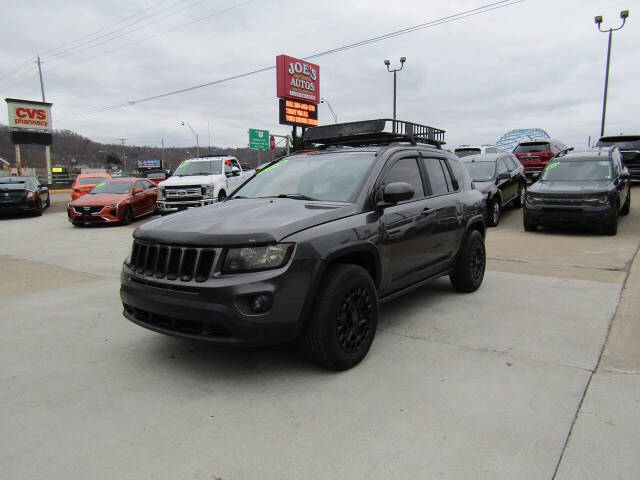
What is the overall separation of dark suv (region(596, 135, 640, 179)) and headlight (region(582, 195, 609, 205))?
803 centimetres

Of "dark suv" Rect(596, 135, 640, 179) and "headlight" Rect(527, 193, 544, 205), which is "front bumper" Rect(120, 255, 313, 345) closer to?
"headlight" Rect(527, 193, 544, 205)

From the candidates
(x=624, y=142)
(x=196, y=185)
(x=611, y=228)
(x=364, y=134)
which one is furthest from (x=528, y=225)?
(x=196, y=185)

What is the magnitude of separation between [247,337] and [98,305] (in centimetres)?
314

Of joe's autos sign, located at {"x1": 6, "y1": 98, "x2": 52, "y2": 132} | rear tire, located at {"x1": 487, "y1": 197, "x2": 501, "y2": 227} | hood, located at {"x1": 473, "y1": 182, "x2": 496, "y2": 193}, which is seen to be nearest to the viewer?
hood, located at {"x1": 473, "y1": 182, "x2": 496, "y2": 193}

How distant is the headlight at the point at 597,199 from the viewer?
919 cm

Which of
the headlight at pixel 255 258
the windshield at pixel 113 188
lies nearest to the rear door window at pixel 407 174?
the headlight at pixel 255 258

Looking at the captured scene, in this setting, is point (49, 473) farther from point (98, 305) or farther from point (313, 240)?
point (98, 305)

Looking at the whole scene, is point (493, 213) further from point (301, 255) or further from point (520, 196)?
point (301, 255)

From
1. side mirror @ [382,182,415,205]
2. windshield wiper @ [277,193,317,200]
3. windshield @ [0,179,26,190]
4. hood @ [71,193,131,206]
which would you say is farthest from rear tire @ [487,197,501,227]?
windshield @ [0,179,26,190]

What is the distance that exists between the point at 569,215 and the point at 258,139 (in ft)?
130

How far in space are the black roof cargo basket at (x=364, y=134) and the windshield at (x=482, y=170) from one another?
6.58m

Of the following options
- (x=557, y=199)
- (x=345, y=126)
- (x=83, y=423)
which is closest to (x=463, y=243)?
(x=345, y=126)

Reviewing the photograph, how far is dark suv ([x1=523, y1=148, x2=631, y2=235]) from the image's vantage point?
923 cm

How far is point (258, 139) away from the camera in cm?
4609
